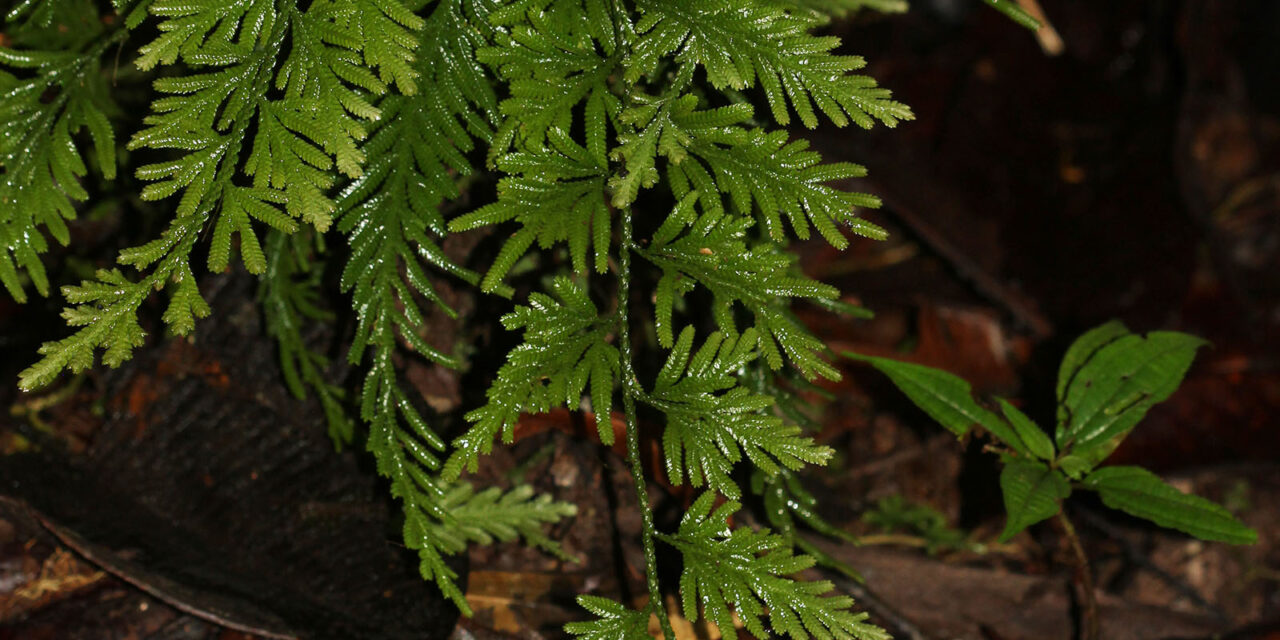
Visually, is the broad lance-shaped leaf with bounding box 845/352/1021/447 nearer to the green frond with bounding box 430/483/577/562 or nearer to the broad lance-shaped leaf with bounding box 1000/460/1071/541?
the broad lance-shaped leaf with bounding box 1000/460/1071/541

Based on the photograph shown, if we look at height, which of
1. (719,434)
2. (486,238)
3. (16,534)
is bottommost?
(16,534)

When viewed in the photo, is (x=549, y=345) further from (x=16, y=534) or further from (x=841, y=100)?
(x=16, y=534)

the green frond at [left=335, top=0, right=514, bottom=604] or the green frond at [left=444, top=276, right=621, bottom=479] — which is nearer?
the green frond at [left=444, top=276, right=621, bottom=479]

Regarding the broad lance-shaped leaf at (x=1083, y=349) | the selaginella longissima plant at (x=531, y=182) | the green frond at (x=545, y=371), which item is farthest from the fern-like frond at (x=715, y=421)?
the broad lance-shaped leaf at (x=1083, y=349)

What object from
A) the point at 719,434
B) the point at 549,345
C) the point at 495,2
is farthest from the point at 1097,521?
the point at 495,2

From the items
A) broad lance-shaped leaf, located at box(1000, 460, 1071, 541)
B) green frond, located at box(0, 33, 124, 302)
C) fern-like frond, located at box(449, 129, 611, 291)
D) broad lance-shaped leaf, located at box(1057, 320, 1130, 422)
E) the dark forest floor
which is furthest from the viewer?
broad lance-shaped leaf, located at box(1057, 320, 1130, 422)

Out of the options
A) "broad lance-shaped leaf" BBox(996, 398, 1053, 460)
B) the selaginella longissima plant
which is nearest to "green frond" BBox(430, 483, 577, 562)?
the selaginella longissima plant

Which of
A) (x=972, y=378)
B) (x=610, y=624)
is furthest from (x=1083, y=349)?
(x=610, y=624)

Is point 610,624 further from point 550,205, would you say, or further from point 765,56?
point 765,56
